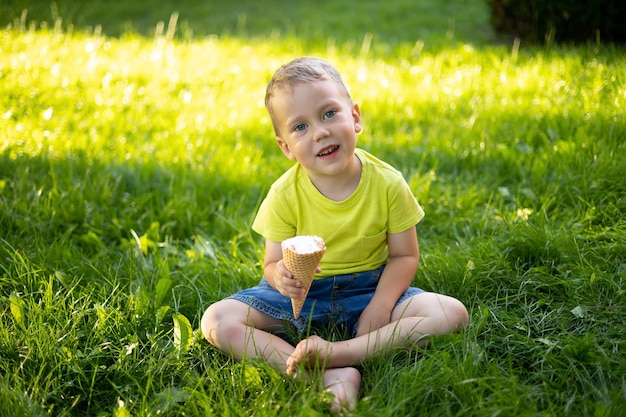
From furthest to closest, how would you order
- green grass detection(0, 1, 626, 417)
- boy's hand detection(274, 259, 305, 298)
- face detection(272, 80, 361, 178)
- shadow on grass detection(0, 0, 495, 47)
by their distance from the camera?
shadow on grass detection(0, 0, 495, 47), face detection(272, 80, 361, 178), boy's hand detection(274, 259, 305, 298), green grass detection(0, 1, 626, 417)

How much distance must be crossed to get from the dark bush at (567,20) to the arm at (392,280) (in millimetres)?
3703

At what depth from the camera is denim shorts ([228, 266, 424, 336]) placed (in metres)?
2.52

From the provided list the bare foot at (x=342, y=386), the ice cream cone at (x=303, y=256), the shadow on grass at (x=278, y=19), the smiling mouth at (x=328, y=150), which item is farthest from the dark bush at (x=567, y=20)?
the bare foot at (x=342, y=386)

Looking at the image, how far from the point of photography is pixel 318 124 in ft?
7.75

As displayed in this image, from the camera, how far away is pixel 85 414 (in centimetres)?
220

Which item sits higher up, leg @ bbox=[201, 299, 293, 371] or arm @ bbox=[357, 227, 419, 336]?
arm @ bbox=[357, 227, 419, 336]

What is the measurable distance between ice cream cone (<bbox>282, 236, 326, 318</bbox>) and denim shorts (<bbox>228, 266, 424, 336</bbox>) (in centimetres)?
33

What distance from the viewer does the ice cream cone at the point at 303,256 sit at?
210cm

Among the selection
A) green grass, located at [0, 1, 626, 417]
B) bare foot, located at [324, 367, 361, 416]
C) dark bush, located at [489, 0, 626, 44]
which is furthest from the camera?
dark bush, located at [489, 0, 626, 44]

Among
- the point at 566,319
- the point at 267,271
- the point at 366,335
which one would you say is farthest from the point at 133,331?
the point at 566,319

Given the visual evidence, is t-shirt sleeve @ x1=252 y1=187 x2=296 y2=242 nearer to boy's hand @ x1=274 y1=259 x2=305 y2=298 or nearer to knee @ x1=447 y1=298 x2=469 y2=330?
boy's hand @ x1=274 y1=259 x2=305 y2=298

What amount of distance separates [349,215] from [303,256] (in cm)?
46

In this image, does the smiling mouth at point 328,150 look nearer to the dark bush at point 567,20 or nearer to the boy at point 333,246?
the boy at point 333,246

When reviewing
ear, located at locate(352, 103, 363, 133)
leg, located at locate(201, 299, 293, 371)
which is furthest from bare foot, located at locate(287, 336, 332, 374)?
ear, located at locate(352, 103, 363, 133)
